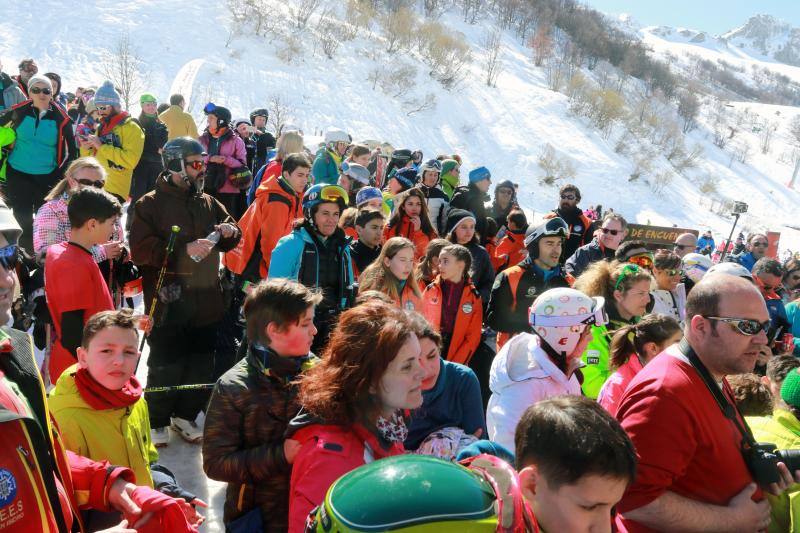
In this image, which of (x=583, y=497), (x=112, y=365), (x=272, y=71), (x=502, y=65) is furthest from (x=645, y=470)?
(x=502, y=65)

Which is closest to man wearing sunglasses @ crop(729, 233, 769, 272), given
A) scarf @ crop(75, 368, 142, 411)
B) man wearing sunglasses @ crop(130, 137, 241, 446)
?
man wearing sunglasses @ crop(130, 137, 241, 446)

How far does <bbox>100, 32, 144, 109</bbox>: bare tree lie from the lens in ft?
84.5

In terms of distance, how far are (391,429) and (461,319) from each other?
9.58ft

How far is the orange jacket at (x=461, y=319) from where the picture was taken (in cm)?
484

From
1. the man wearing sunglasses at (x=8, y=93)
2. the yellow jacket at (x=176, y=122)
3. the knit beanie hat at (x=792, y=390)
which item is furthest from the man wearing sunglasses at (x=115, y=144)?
the knit beanie hat at (x=792, y=390)

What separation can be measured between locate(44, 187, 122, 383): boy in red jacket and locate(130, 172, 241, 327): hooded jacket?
0.70m

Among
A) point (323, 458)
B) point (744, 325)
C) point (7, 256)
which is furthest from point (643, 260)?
point (7, 256)

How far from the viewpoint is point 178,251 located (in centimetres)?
432

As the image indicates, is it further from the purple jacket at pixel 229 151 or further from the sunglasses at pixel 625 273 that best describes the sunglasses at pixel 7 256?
the purple jacket at pixel 229 151

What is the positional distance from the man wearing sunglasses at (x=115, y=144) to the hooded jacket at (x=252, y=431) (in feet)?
18.9

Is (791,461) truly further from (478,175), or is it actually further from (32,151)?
(32,151)

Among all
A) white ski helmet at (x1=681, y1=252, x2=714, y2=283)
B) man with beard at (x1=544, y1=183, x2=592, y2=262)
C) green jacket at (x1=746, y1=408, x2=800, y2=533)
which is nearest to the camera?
green jacket at (x1=746, y1=408, x2=800, y2=533)

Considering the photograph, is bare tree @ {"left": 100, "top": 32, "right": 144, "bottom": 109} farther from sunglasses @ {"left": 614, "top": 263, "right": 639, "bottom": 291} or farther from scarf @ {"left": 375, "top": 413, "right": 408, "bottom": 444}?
scarf @ {"left": 375, "top": 413, "right": 408, "bottom": 444}

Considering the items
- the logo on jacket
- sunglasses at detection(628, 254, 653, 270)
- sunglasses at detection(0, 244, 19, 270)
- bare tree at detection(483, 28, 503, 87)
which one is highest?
bare tree at detection(483, 28, 503, 87)
